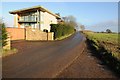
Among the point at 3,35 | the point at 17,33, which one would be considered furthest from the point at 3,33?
the point at 17,33

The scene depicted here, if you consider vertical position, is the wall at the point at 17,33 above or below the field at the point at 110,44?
above

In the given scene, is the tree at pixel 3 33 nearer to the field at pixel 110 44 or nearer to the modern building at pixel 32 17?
the field at pixel 110 44

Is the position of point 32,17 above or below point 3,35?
above

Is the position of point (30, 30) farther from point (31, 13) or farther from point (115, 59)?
point (115, 59)

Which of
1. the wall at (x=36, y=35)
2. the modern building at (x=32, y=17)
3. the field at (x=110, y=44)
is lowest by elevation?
the field at (x=110, y=44)

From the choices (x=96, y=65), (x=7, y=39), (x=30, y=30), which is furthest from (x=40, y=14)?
(x=96, y=65)

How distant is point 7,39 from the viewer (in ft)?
68.6

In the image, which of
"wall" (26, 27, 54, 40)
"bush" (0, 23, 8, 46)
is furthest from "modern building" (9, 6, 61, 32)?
"bush" (0, 23, 8, 46)

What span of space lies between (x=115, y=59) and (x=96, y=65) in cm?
122

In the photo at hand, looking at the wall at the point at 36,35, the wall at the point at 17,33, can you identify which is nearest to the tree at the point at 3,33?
the wall at the point at 17,33

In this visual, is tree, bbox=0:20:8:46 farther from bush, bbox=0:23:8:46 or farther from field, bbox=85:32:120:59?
field, bbox=85:32:120:59

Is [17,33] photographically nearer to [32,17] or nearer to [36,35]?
[36,35]

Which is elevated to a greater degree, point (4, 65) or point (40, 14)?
point (40, 14)

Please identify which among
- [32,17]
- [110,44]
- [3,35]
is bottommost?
[110,44]
